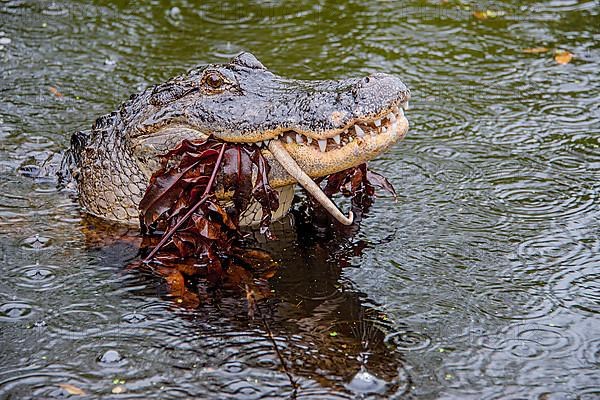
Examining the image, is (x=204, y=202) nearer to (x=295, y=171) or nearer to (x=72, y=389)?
(x=295, y=171)

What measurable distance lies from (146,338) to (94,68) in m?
4.34

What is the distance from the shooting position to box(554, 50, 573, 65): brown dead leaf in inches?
332

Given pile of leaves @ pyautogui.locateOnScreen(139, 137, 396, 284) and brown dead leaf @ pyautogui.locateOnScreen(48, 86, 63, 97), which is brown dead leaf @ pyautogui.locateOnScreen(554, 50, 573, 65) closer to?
pile of leaves @ pyautogui.locateOnScreen(139, 137, 396, 284)

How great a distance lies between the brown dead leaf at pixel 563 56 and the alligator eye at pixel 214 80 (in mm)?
4127

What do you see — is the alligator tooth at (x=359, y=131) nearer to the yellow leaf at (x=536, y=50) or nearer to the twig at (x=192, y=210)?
the twig at (x=192, y=210)

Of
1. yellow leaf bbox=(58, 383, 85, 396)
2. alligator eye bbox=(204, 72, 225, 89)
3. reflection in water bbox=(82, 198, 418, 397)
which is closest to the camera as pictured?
yellow leaf bbox=(58, 383, 85, 396)

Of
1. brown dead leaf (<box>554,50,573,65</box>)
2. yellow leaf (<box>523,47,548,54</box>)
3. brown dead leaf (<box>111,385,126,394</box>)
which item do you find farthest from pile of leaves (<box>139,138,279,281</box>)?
yellow leaf (<box>523,47,548,54</box>)

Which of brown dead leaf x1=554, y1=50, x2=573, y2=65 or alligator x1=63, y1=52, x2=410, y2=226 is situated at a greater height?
alligator x1=63, y1=52, x2=410, y2=226

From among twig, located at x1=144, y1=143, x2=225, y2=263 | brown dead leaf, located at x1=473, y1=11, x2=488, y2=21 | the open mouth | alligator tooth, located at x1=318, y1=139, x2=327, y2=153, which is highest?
the open mouth

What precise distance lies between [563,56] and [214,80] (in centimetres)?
→ 431

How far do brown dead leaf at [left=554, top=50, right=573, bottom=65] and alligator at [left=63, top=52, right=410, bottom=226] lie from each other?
3736 millimetres

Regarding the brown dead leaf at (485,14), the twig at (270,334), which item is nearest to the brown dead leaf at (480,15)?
the brown dead leaf at (485,14)

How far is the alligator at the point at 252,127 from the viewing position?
4.98 meters

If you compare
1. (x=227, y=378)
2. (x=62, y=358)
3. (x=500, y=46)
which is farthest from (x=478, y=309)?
(x=500, y=46)
